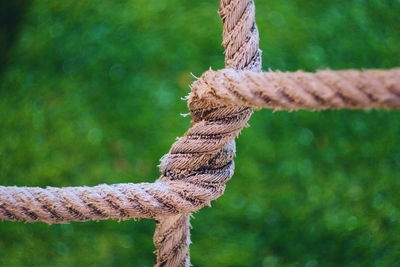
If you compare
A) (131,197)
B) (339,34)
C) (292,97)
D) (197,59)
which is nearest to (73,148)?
(197,59)

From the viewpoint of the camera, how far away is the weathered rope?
357mm

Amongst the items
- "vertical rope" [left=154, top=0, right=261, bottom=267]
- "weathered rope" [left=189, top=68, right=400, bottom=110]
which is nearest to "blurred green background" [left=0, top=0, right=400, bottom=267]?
"vertical rope" [left=154, top=0, right=261, bottom=267]

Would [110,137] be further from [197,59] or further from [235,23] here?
[235,23]

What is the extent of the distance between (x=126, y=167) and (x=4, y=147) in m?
0.30

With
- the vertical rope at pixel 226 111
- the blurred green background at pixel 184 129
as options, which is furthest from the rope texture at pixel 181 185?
the blurred green background at pixel 184 129

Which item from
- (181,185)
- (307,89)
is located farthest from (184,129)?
(307,89)

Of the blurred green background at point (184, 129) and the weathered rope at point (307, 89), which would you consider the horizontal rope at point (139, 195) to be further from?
the blurred green background at point (184, 129)

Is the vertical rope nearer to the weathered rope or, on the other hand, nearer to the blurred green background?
the weathered rope

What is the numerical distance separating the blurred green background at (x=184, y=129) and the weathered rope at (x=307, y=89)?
2.67 ft

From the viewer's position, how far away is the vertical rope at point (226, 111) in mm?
509

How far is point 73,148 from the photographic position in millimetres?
1306

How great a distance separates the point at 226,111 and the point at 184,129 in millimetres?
806

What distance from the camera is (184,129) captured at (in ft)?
4.29

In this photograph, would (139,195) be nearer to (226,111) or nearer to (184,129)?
(226,111)
